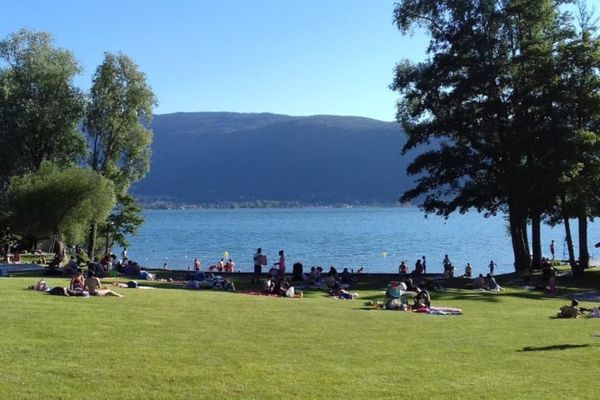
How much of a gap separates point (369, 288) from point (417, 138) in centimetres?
1276

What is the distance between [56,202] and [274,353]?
2635 centimetres

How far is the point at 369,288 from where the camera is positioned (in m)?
30.9

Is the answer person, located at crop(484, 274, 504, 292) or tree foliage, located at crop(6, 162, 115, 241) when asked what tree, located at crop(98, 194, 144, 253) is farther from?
person, located at crop(484, 274, 504, 292)

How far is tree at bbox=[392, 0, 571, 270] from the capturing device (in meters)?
35.8

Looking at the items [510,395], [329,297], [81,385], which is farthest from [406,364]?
[329,297]

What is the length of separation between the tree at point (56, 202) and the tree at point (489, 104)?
60.7 feet

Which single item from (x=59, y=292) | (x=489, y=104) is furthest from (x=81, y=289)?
(x=489, y=104)

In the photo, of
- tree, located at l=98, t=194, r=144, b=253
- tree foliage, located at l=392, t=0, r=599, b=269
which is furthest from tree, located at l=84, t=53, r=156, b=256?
tree foliage, located at l=392, t=0, r=599, b=269

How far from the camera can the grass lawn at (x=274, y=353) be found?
965 cm

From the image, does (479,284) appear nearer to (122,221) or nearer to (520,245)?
(520,245)

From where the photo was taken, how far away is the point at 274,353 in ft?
40.3

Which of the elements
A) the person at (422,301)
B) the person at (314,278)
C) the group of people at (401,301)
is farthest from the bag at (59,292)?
the person at (314,278)

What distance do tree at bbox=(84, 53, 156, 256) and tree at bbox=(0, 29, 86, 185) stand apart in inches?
89.2

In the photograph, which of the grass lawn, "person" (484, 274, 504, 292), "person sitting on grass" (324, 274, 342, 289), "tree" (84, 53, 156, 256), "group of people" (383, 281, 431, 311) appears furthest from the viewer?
"tree" (84, 53, 156, 256)
